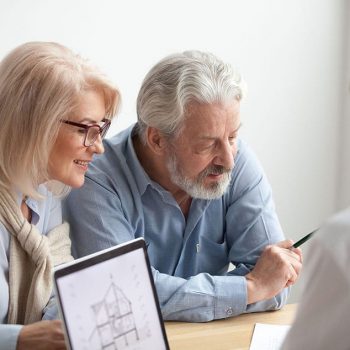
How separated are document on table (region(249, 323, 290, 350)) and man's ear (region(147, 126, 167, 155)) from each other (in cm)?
53

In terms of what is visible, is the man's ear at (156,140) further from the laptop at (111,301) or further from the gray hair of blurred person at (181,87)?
the laptop at (111,301)

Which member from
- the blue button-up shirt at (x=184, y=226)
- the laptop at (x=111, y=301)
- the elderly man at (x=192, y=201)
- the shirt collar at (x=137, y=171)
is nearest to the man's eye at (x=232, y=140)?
the elderly man at (x=192, y=201)

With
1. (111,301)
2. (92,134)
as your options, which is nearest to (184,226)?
(92,134)

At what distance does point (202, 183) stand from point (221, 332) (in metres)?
0.41

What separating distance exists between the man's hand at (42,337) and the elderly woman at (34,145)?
0.04m

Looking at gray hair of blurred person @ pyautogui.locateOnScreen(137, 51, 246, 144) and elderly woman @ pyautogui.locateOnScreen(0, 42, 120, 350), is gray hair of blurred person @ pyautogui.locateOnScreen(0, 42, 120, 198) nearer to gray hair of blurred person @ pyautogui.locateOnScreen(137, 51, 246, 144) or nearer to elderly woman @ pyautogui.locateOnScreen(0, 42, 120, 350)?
elderly woman @ pyautogui.locateOnScreen(0, 42, 120, 350)

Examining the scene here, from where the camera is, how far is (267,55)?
3.05 m

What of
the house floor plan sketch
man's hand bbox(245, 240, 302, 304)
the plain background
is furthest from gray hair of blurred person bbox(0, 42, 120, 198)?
the plain background

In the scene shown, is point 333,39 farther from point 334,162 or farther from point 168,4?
point 168,4

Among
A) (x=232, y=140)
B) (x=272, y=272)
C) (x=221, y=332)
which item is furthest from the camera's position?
(x=232, y=140)

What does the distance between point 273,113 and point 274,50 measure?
0.24m

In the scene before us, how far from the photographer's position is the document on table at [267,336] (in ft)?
5.81

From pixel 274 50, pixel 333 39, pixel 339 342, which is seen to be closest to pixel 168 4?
pixel 274 50

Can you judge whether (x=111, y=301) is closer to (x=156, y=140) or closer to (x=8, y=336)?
(x=8, y=336)
